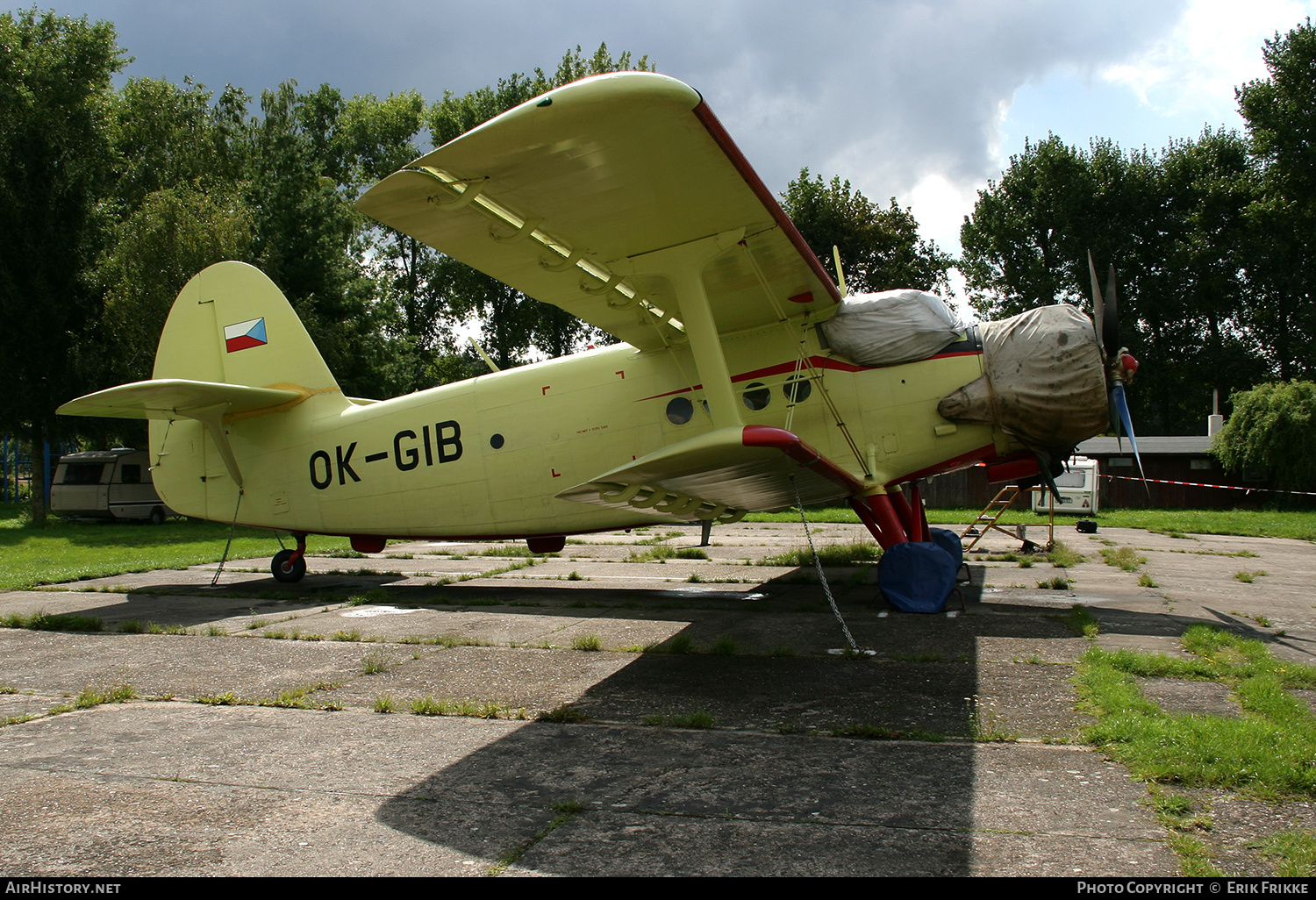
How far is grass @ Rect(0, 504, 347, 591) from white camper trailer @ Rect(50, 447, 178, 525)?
1.66ft

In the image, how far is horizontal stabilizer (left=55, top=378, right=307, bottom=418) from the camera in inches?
352

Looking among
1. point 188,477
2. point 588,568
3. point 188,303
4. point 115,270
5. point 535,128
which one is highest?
point 115,270

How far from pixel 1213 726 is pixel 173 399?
10675 mm

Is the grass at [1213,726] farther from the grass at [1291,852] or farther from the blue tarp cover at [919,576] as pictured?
the blue tarp cover at [919,576]

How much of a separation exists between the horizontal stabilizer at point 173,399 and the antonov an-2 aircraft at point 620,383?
1.6 inches

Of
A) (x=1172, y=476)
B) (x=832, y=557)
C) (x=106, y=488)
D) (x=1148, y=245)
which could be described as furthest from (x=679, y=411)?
(x=1148, y=245)

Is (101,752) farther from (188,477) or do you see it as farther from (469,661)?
(188,477)

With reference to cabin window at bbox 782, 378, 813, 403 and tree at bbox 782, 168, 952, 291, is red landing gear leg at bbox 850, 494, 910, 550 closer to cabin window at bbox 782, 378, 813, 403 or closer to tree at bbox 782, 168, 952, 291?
cabin window at bbox 782, 378, 813, 403

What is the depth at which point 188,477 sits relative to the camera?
424 inches

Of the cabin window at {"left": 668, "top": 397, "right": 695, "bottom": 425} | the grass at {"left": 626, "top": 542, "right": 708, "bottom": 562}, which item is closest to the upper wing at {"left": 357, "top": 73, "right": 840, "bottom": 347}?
the cabin window at {"left": 668, "top": 397, "right": 695, "bottom": 425}

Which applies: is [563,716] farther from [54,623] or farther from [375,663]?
[54,623]

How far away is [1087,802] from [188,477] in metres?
11.3

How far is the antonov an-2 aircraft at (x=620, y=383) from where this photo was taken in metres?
5.14
